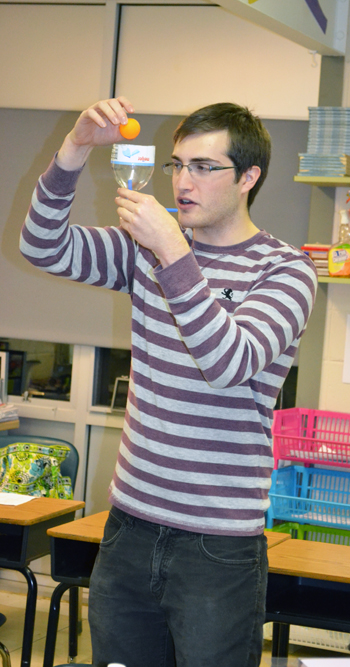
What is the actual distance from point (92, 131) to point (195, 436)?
65cm

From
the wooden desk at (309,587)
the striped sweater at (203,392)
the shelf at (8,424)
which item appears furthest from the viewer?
the shelf at (8,424)

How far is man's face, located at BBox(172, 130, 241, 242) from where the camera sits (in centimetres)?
155

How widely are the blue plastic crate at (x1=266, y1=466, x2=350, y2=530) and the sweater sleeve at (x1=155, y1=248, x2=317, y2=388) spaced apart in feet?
6.60

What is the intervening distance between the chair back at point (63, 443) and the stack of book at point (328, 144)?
1714mm

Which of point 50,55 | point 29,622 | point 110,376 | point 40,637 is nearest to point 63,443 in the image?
point 110,376

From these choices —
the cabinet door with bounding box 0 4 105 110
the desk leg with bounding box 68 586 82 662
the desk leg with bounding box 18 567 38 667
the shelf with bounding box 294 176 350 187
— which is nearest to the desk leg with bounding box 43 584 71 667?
the desk leg with bounding box 18 567 38 667

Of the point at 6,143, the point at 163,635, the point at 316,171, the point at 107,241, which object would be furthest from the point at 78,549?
the point at 6,143

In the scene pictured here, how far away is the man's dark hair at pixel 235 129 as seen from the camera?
1599 millimetres

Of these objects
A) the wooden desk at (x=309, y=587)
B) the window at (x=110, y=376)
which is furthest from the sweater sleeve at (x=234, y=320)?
the window at (x=110, y=376)

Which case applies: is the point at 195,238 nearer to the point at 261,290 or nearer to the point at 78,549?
the point at 261,290

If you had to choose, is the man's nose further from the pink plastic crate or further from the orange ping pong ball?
the pink plastic crate

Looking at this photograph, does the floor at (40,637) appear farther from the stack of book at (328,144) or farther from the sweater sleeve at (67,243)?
the sweater sleeve at (67,243)

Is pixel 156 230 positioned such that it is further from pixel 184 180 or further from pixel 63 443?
pixel 63 443

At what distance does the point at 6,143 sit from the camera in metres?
4.46
